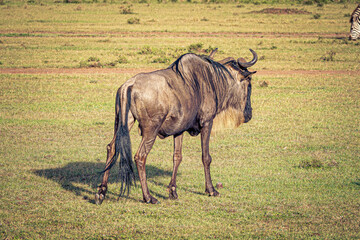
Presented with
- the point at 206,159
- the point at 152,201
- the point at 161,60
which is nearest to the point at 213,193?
the point at 206,159

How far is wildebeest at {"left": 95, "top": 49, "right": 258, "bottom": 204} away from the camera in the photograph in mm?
5383

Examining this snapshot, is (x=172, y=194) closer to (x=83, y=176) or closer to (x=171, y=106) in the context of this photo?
(x=171, y=106)

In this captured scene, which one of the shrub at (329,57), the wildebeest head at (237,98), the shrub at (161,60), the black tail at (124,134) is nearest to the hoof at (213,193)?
the wildebeest head at (237,98)

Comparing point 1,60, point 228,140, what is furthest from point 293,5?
point 228,140

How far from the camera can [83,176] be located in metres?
6.70

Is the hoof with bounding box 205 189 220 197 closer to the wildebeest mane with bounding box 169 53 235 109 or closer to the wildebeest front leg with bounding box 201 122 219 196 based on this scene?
the wildebeest front leg with bounding box 201 122 219 196

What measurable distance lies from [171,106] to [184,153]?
8.41 feet

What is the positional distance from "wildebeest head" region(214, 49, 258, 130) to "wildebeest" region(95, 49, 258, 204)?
0.01 meters

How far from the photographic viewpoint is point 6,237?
4.60m

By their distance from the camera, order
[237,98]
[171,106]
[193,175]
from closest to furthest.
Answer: [171,106] → [237,98] → [193,175]

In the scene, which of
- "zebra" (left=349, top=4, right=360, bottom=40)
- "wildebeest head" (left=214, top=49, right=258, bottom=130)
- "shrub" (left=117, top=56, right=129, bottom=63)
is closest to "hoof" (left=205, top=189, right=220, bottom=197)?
"wildebeest head" (left=214, top=49, right=258, bottom=130)

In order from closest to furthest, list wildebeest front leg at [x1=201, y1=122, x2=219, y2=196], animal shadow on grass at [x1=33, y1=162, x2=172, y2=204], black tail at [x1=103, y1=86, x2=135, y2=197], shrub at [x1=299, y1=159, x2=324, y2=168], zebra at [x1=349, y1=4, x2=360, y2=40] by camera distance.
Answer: black tail at [x1=103, y1=86, x2=135, y2=197]
wildebeest front leg at [x1=201, y1=122, x2=219, y2=196]
animal shadow on grass at [x1=33, y1=162, x2=172, y2=204]
shrub at [x1=299, y1=159, x2=324, y2=168]
zebra at [x1=349, y1=4, x2=360, y2=40]

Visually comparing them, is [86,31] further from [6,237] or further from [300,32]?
[6,237]

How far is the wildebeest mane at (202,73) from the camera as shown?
5.84 m
